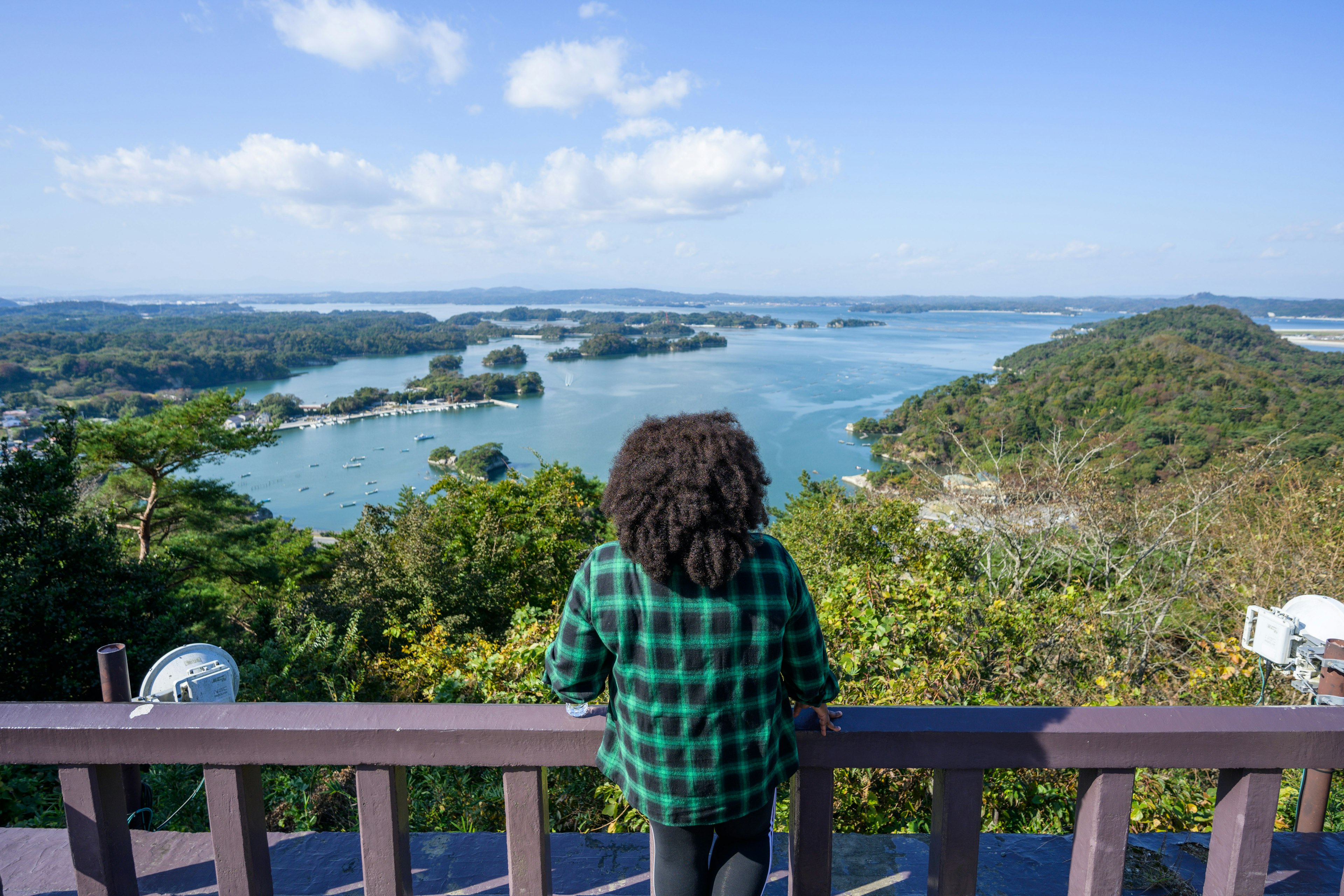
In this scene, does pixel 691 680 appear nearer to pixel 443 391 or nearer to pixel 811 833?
pixel 811 833

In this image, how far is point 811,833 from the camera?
43.6 inches

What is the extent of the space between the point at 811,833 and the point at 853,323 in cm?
16827

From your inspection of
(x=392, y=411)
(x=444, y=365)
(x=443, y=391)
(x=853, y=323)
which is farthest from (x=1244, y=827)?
(x=853, y=323)

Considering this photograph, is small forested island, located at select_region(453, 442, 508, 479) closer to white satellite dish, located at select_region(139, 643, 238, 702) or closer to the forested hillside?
the forested hillside

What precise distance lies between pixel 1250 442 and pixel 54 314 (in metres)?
187

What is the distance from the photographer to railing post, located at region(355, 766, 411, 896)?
1.06 m

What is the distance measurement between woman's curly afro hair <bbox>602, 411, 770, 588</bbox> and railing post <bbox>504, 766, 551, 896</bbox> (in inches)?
14.7

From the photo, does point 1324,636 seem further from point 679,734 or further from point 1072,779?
point 679,734

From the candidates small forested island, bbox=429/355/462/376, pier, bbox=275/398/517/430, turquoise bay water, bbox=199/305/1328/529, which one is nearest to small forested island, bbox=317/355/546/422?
pier, bbox=275/398/517/430

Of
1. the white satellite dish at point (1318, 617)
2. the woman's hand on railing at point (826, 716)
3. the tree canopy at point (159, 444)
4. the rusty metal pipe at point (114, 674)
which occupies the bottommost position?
the tree canopy at point (159, 444)

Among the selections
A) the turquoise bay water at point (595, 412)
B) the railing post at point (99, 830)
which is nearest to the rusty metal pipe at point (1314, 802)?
the railing post at point (99, 830)

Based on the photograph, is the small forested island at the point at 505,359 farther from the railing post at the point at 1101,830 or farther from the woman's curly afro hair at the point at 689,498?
the railing post at the point at 1101,830

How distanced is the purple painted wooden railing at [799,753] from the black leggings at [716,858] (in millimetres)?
61

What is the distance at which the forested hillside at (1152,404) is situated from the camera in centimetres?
2361
